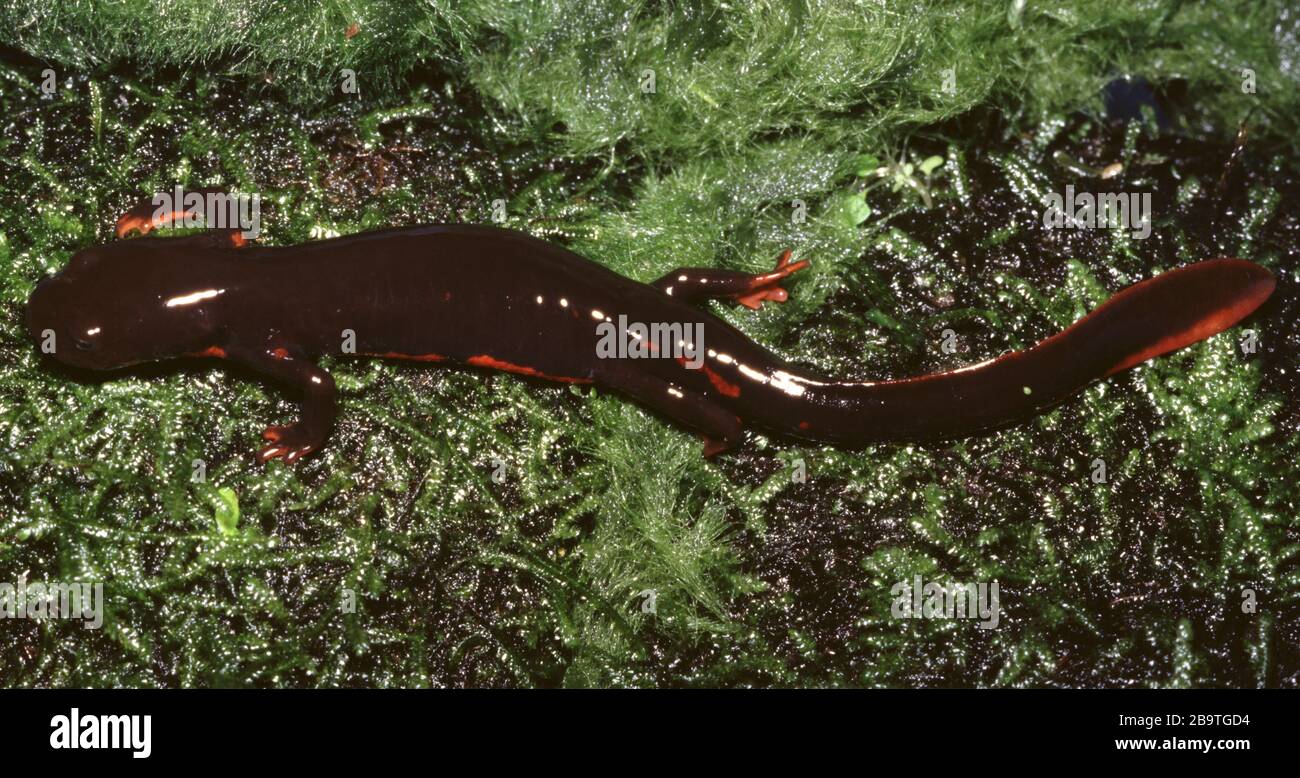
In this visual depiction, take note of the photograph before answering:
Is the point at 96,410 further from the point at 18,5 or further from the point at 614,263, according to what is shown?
the point at 614,263

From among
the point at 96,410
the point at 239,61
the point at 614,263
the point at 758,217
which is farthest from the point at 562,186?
the point at 96,410

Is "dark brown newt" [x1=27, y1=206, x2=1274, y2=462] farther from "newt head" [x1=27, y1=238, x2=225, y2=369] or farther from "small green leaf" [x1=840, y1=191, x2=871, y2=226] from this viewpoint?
"small green leaf" [x1=840, y1=191, x2=871, y2=226]

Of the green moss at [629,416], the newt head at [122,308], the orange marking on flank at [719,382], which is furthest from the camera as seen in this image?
the orange marking on flank at [719,382]

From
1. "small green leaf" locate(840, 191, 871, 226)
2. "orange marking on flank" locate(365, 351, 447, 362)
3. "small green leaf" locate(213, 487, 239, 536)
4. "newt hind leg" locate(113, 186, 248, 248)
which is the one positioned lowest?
"small green leaf" locate(213, 487, 239, 536)

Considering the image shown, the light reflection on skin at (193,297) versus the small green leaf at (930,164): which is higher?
the small green leaf at (930,164)

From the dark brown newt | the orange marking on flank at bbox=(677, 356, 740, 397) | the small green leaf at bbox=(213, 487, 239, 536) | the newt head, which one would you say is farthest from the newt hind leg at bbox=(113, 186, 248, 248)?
the orange marking on flank at bbox=(677, 356, 740, 397)

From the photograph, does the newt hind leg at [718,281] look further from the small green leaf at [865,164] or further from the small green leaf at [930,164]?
Answer: the small green leaf at [930,164]

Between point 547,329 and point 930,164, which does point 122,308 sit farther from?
point 930,164

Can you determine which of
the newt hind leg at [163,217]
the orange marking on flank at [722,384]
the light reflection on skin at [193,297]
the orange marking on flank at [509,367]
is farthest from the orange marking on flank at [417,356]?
the orange marking on flank at [722,384]
